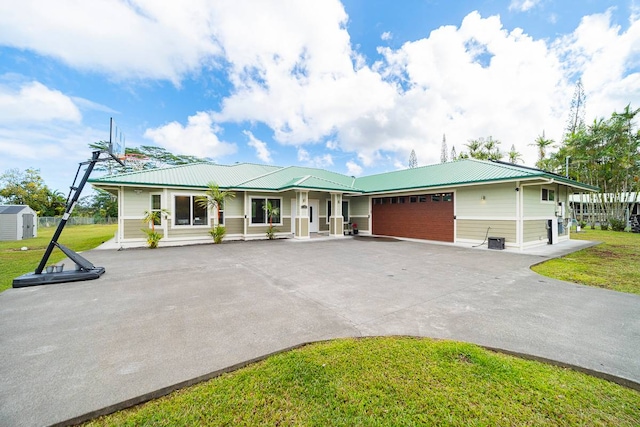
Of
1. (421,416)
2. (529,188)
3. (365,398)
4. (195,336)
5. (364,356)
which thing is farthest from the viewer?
(529,188)

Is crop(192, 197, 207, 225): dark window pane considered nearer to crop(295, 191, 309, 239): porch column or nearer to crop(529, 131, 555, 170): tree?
crop(295, 191, 309, 239): porch column

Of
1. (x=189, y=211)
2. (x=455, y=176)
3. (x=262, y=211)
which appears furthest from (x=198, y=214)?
(x=455, y=176)

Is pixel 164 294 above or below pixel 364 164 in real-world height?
below

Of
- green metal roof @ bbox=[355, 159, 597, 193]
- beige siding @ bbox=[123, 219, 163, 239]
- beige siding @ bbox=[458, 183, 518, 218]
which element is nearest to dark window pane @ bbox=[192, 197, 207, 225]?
beige siding @ bbox=[123, 219, 163, 239]

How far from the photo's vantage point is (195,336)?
3.08 m

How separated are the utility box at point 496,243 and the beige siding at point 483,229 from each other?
1.20 feet

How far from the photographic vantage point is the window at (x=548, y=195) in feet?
36.1

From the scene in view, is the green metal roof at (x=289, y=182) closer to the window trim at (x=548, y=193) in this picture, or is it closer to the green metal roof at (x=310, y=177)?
the green metal roof at (x=310, y=177)

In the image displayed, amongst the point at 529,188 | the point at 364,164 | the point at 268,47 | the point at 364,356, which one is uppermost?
the point at 268,47

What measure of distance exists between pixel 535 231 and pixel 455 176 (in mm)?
4087

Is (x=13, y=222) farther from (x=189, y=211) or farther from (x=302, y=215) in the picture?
(x=302, y=215)

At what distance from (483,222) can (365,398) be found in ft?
37.8

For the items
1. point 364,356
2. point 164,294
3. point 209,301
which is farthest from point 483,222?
point 164,294

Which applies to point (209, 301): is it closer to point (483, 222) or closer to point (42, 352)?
point (42, 352)
